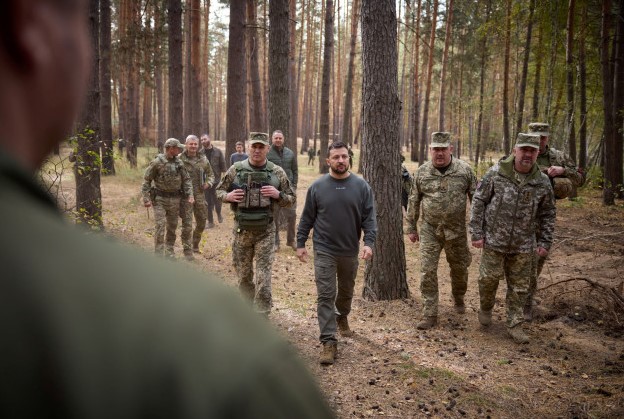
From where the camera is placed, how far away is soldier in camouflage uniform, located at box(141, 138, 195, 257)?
30.3 feet

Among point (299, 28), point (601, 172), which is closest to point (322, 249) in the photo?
point (601, 172)

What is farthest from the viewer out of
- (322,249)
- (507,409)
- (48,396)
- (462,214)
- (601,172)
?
(601,172)

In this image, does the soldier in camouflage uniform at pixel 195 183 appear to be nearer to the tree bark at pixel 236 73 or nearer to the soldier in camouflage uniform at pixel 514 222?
the tree bark at pixel 236 73

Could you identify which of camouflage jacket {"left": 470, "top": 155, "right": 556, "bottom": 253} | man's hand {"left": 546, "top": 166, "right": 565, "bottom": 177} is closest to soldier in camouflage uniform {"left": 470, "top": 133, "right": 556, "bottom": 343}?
camouflage jacket {"left": 470, "top": 155, "right": 556, "bottom": 253}

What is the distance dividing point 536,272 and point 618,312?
1.29m

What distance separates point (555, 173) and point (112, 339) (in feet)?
24.1

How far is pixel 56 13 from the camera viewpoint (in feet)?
1.87

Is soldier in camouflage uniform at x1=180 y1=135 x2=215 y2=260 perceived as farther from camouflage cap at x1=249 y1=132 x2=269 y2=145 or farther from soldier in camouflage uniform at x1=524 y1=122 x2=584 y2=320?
soldier in camouflage uniform at x1=524 y1=122 x2=584 y2=320

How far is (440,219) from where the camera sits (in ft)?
22.0

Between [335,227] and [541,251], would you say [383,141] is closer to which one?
→ [335,227]

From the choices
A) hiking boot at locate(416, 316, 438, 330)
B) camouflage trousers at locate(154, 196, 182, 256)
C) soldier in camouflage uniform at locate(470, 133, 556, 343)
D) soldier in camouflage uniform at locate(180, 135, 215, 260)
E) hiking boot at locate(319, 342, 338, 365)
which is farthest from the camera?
soldier in camouflage uniform at locate(180, 135, 215, 260)

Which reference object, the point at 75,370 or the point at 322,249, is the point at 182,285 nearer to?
the point at 75,370

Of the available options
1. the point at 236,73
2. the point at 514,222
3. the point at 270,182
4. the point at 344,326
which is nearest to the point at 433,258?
the point at 514,222

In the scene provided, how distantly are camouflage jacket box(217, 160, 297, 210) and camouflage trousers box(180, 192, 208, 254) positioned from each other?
3533 mm
